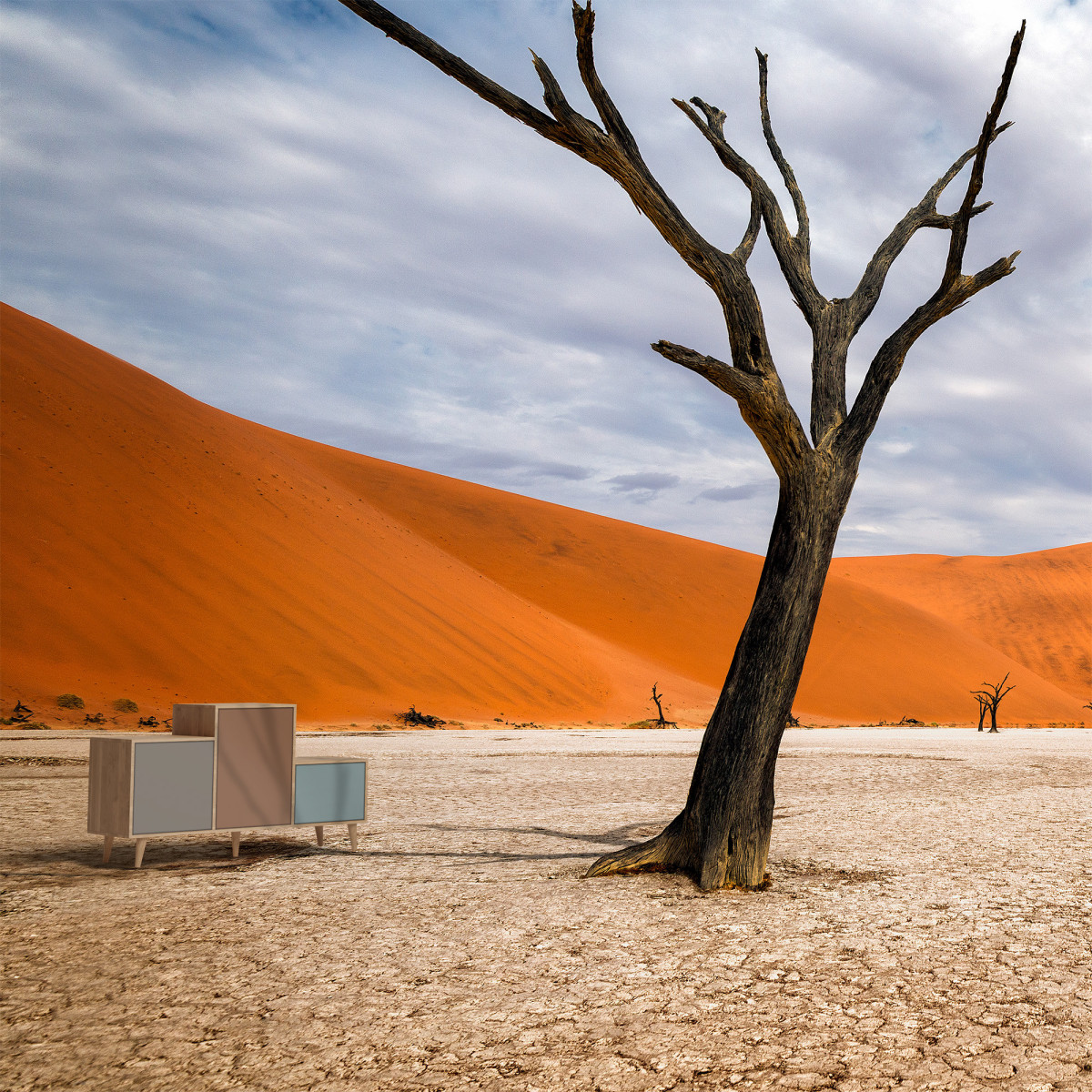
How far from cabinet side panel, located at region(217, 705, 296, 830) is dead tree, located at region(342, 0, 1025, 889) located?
221 cm

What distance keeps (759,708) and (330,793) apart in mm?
3061

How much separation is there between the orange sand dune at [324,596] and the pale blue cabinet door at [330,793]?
1744 centimetres

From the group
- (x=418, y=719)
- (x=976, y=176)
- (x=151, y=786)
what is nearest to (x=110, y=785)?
(x=151, y=786)

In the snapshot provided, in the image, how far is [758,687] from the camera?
570cm

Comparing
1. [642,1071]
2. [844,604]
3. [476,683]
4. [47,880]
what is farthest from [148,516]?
[844,604]

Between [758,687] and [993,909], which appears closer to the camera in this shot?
[993,909]

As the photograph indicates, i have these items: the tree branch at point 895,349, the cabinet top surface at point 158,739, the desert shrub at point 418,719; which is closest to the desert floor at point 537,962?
the cabinet top surface at point 158,739

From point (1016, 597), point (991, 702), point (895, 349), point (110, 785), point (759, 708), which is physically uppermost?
point (1016, 597)

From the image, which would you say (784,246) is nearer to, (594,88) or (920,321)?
(920,321)

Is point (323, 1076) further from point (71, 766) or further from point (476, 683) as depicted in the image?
point (476, 683)

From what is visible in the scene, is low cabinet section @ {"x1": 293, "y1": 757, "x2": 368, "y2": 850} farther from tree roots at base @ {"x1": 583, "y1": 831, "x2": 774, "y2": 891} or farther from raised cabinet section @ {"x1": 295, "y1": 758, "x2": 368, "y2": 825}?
tree roots at base @ {"x1": 583, "y1": 831, "x2": 774, "y2": 891}

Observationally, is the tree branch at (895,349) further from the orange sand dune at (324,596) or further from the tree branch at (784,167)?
the orange sand dune at (324,596)

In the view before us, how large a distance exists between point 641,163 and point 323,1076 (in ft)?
16.5

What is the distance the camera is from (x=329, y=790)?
21.4 ft
